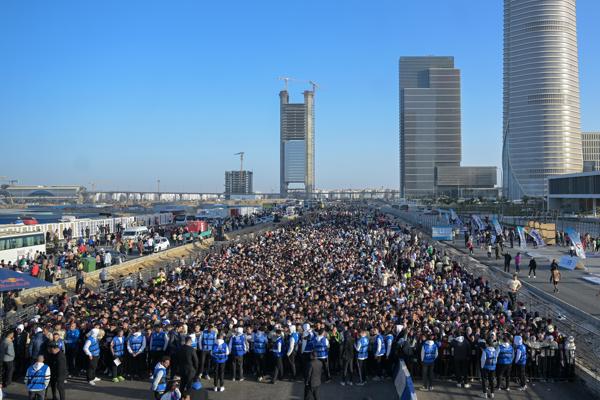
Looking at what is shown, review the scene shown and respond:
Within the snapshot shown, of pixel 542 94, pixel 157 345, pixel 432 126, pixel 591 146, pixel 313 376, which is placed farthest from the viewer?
pixel 432 126

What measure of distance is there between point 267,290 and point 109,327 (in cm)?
681

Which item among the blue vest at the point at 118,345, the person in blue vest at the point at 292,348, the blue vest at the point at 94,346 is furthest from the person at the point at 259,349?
the blue vest at the point at 94,346

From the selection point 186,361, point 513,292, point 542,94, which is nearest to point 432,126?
point 542,94

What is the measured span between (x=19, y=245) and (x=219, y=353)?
19352 millimetres

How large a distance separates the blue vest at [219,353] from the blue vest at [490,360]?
481 cm

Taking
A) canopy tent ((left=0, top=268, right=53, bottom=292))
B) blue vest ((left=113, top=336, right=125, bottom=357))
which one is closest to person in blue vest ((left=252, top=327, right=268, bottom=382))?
blue vest ((left=113, top=336, right=125, bottom=357))

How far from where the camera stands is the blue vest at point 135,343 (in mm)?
10000

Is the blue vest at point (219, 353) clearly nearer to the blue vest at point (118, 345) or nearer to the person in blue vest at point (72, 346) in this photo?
the blue vest at point (118, 345)

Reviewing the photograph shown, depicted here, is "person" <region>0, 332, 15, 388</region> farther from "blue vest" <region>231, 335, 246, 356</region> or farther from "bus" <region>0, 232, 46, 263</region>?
"bus" <region>0, 232, 46, 263</region>

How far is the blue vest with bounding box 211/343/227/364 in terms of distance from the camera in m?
9.61

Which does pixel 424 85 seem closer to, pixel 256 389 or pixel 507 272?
pixel 507 272

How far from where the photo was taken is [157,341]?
1023cm

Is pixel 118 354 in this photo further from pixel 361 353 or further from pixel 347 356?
pixel 361 353

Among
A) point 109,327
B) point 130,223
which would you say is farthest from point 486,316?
point 130,223
